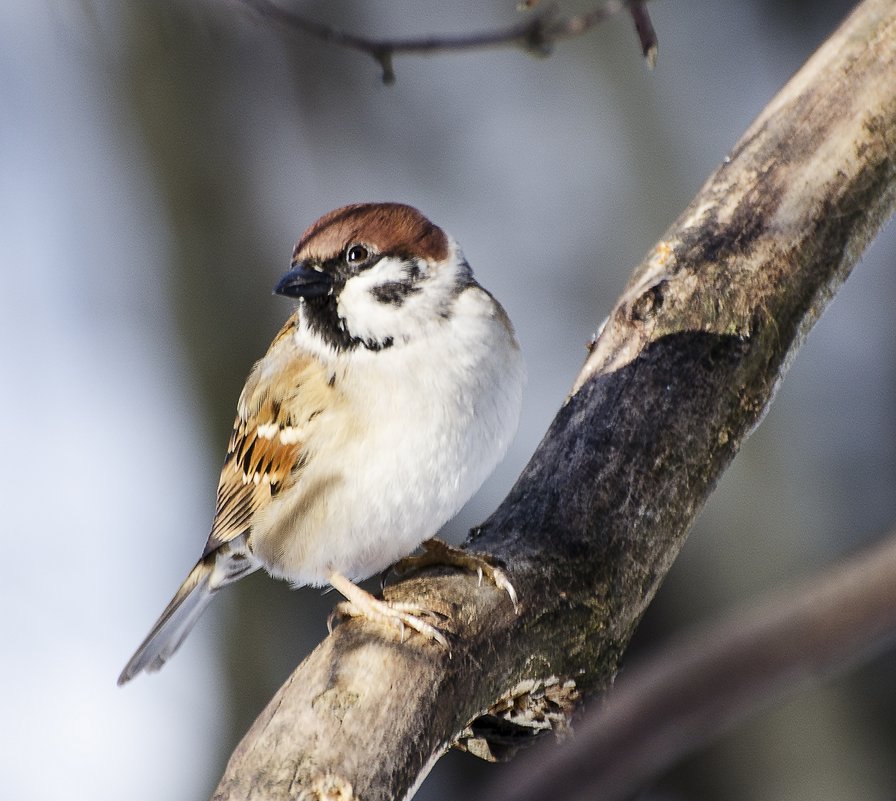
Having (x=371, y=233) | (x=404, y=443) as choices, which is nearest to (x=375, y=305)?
(x=371, y=233)

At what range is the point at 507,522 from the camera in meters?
2.39

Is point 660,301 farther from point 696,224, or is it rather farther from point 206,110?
point 206,110

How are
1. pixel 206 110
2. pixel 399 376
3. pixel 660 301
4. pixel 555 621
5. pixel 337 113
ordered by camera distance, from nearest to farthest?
pixel 555 621 < pixel 399 376 < pixel 660 301 < pixel 206 110 < pixel 337 113

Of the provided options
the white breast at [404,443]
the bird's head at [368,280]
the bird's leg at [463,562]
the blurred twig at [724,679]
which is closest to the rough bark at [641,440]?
the bird's leg at [463,562]

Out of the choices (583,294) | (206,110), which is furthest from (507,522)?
(206,110)

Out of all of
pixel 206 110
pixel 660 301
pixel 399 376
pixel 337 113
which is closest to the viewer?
pixel 399 376

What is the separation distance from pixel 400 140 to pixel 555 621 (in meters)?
4.57

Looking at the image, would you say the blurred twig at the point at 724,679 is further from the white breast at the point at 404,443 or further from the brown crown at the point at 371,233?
the brown crown at the point at 371,233

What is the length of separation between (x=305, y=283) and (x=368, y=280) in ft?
0.47

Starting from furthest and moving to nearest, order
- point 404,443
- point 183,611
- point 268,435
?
point 183,611 → point 268,435 → point 404,443

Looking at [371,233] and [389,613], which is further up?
[371,233]

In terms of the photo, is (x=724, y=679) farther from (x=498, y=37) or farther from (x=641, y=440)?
(x=641, y=440)

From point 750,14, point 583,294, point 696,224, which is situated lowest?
point 583,294

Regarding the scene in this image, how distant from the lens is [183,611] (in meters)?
2.99
